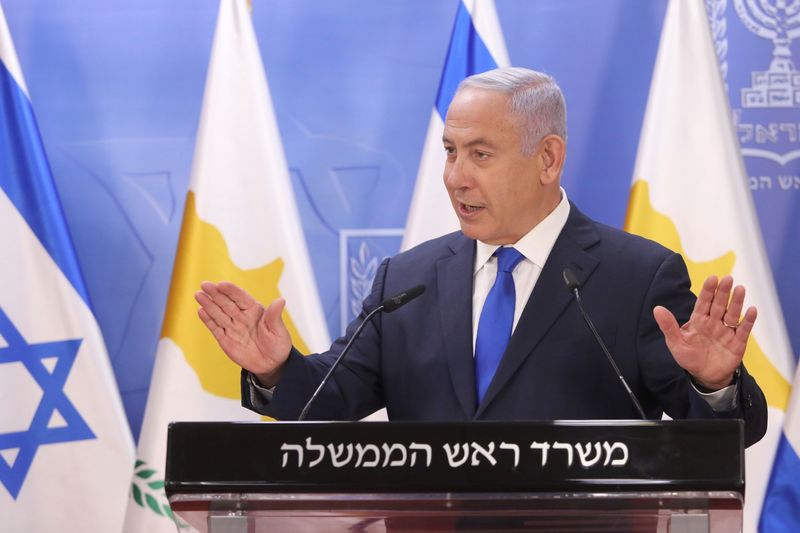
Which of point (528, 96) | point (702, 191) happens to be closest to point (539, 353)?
point (528, 96)

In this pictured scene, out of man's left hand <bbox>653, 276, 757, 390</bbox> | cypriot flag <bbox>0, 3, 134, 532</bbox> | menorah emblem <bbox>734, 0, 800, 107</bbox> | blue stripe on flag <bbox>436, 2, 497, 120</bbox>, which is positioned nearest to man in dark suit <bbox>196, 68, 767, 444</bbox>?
man's left hand <bbox>653, 276, 757, 390</bbox>

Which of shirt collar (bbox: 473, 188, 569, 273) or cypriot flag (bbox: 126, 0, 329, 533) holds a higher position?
cypriot flag (bbox: 126, 0, 329, 533)

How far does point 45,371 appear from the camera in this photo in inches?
135

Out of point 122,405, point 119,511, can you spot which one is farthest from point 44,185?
point 119,511

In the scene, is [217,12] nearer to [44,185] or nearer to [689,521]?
[44,185]

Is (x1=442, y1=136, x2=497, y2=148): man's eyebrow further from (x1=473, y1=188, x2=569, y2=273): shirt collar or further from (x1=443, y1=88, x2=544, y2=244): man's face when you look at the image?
(x1=473, y1=188, x2=569, y2=273): shirt collar

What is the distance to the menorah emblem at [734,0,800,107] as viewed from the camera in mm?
3684

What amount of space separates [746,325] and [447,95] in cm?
202

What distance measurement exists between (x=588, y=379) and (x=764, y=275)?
56.6 inches

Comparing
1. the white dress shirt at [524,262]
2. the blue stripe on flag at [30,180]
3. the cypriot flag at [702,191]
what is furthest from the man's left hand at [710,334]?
the blue stripe on flag at [30,180]

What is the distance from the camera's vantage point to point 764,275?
10.9ft

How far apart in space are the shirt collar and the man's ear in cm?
8

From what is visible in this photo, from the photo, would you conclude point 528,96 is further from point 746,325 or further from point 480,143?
point 746,325

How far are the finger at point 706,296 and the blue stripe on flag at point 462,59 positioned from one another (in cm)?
194
